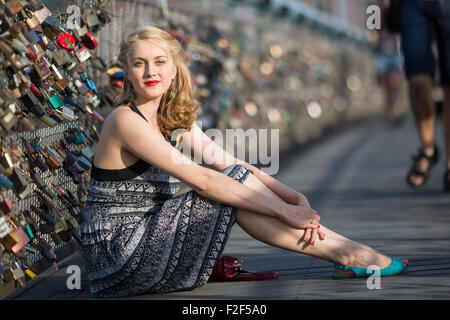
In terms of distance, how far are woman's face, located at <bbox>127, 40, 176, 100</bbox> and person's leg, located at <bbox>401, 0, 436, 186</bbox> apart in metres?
3.17

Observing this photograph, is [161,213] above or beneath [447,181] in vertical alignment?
beneath

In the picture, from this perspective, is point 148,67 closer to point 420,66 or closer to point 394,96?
point 420,66

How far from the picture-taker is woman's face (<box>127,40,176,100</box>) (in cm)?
398

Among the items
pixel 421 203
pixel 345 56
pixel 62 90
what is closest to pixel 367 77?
pixel 345 56

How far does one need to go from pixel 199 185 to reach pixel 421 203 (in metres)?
2.93

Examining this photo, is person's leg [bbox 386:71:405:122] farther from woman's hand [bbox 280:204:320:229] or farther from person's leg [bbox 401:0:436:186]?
woman's hand [bbox 280:204:320:229]

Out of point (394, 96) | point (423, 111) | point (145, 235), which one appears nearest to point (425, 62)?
point (423, 111)

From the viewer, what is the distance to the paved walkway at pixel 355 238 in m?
3.77

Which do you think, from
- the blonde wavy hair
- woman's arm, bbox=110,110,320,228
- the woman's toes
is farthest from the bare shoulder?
the woman's toes

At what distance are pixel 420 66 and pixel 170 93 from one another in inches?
121

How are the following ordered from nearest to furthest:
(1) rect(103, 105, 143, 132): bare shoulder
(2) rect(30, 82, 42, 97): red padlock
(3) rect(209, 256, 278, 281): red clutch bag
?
(2) rect(30, 82, 42, 97): red padlock < (1) rect(103, 105, 143, 132): bare shoulder < (3) rect(209, 256, 278, 281): red clutch bag

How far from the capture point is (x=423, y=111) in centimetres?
689

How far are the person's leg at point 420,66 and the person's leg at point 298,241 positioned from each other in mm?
2900
